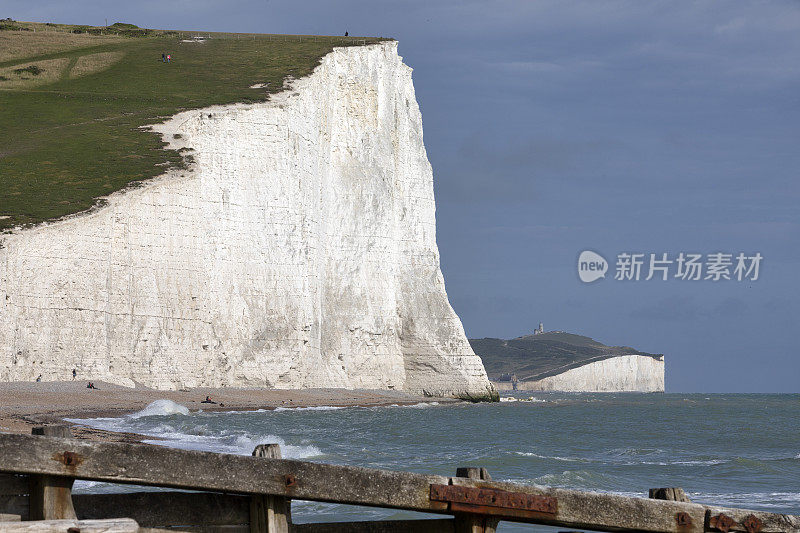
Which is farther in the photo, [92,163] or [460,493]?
[92,163]

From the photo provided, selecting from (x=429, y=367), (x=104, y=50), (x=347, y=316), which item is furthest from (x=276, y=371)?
(x=104, y=50)

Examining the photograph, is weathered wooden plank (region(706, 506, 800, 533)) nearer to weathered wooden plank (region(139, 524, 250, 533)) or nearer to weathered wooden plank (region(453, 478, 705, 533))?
weathered wooden plank (region(453, 478, 705, 533))

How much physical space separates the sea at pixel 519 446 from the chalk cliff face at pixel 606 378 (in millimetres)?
120076

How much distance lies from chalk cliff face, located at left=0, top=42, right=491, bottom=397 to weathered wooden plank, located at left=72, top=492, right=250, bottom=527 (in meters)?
39.4

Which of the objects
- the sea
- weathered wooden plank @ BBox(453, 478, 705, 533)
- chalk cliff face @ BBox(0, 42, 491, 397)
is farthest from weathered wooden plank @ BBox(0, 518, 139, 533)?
chalk cliff face @ BBox(0, 42, 491, 397)

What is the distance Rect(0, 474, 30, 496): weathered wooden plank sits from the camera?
5.38 m

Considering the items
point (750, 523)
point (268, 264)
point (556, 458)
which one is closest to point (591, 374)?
point (268, 264)

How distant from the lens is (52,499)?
5.23 meters

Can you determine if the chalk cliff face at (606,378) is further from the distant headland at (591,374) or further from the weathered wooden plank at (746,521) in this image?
the weathered wooden plank at (746,521)

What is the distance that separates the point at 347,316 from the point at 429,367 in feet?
21.9

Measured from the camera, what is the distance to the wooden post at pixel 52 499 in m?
5.22

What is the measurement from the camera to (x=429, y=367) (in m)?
65.1

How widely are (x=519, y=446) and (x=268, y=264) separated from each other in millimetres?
27675

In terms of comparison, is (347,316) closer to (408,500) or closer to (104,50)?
(104,50)
